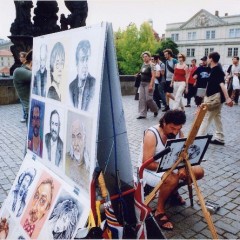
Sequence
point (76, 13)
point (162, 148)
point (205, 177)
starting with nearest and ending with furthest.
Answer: point (162, 148) → point (205, 177) → point (76, 13)

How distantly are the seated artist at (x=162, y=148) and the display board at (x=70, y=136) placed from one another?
87 centimetres

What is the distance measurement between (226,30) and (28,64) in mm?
58111

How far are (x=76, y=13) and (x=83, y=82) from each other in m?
13.1

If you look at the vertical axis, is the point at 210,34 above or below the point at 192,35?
below

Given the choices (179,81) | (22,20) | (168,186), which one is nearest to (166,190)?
(168,186)

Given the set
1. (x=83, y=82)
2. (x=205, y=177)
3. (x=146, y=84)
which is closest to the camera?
(x=83, y=82)

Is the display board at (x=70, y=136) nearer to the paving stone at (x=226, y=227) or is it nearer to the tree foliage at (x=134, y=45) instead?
the paving stone at (x=226, y=227)

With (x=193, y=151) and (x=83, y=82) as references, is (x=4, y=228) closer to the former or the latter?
(x=83, y=82)

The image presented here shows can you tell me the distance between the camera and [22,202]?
237cm

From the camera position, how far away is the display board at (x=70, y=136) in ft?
6.02

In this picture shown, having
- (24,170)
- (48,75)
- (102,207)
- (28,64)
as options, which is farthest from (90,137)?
(28,64)

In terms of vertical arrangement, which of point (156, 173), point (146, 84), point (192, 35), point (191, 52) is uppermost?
point (192, 35)

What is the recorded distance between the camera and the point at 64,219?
1956mm

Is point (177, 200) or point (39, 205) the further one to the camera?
point (177, 200)
